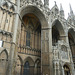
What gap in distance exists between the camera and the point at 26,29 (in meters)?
16.7

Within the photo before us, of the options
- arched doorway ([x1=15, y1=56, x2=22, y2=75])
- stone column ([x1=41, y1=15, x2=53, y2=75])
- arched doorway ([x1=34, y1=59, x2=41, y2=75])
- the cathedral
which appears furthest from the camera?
arched doorway ([x1=34, y1=59, x2=41, y2=75])

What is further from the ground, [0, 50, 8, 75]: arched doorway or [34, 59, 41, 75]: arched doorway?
[0, 50, 8, 75]: arched doorway

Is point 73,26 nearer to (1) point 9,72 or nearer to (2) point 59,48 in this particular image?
(2) point 59,48

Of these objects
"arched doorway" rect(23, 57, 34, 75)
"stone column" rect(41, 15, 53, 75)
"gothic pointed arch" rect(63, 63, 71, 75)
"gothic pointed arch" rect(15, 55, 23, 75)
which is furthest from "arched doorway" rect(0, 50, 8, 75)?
"gothic pointed arch" rect(63, 63, 71, 75)

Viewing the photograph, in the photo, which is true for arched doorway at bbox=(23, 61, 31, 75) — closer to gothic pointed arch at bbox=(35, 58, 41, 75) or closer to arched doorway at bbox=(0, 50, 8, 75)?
gothic pointed arch at bbox=(35, 58, 41, 75)

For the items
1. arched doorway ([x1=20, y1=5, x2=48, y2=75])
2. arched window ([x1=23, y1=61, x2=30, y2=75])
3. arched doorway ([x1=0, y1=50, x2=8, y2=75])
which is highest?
arched doorway ([x1=20, y1=5, x2=48, y2=75])

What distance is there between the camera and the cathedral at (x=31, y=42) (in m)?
9.83

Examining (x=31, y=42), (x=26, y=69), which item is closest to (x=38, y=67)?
(x=26, y=69)

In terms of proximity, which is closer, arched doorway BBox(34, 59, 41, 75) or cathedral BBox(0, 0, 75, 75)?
cathedral BBox(0, 0, 75, 75)

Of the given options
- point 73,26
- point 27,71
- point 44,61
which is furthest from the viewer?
point 73,26

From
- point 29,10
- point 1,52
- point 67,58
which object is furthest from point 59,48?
point 1,52

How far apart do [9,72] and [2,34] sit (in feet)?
13.1

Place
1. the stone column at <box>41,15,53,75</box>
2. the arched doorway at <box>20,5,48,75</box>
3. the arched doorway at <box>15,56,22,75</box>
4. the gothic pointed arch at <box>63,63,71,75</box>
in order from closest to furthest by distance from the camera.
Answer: the stone column at <box>41,15,53,75</box>, the arched doorway at <box>15,56,22,75</box>, the gothic pointed arch at <box>63,63,71,75</box>, the arched doorway at <box>20,5,48,75</box>

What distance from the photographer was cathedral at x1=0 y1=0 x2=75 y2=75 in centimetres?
983
